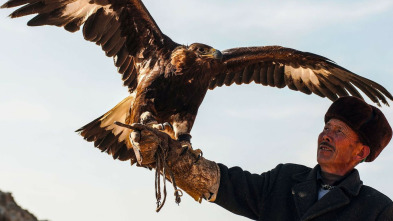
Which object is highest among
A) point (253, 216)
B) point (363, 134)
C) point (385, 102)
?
point (385, 102)

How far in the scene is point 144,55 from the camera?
6098 mm

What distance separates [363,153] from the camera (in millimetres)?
4113

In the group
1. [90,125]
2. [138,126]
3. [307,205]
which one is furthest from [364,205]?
[90,125]

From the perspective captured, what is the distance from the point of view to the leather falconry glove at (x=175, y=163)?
3.87 metres

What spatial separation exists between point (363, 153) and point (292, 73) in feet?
10.9

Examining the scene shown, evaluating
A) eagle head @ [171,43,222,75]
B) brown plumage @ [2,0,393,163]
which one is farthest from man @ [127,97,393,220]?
eagle head @ [171,43,222,75]

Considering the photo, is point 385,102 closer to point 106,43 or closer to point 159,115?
point 159,115

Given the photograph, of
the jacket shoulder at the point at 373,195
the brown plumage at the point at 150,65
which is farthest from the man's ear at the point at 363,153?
the brown plumage at the point at 150,65

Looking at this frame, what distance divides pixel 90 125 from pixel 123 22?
3.64 ft

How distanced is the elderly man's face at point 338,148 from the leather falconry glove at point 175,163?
720 mm

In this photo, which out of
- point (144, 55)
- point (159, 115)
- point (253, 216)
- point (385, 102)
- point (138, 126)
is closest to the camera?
point (138, 126)

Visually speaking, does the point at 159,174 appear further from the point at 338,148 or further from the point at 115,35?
the point at 115,35

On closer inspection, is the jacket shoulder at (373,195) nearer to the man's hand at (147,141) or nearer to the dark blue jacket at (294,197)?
the dark blue jacket at (294,197)

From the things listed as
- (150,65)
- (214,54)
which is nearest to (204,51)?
(214,54)
